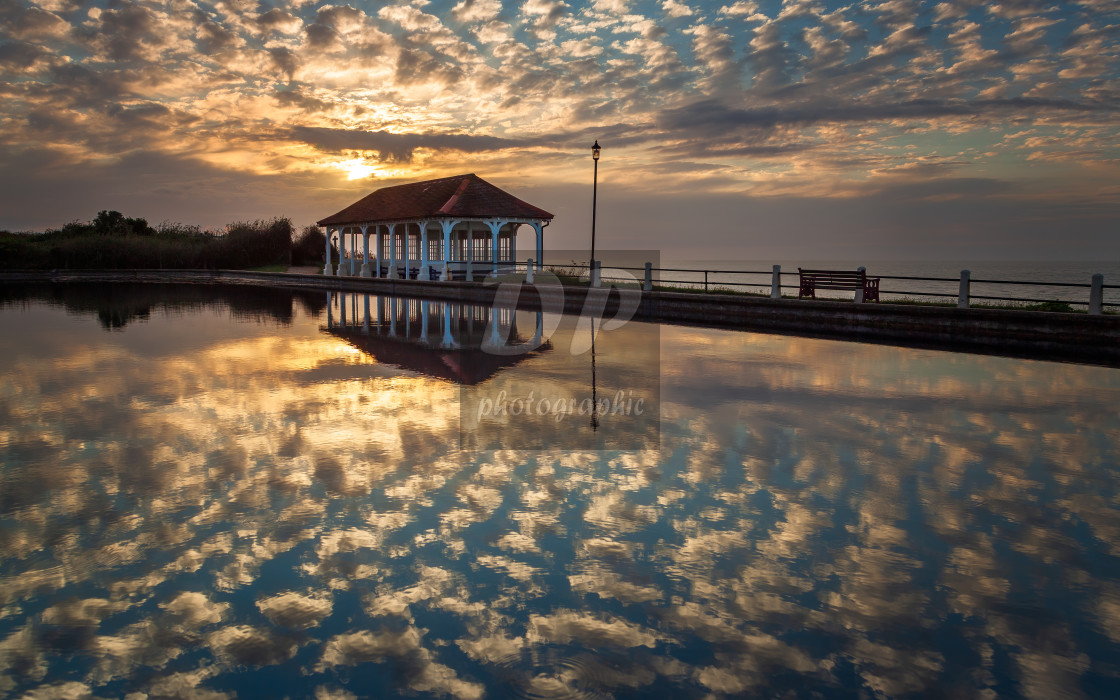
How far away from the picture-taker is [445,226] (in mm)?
36500

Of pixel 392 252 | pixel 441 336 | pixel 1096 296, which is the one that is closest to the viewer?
pixel 1096 296

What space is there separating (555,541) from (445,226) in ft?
107

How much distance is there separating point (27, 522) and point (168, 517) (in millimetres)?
1001

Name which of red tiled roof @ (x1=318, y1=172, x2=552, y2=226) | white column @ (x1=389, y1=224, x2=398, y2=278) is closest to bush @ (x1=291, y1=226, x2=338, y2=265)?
red tiled roof @ (x1=318, y1=172, x2=552, y2=226)

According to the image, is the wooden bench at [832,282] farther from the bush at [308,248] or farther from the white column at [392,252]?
the bush at [308,248]

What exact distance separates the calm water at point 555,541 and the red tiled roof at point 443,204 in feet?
85.6

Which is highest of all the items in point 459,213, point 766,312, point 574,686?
point 459,213

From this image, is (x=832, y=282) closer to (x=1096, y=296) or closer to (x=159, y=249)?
(x=1096, y=296)

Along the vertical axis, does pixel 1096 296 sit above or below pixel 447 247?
below

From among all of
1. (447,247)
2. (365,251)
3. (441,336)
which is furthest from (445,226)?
(441,336)

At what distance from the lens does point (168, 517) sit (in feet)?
18.4

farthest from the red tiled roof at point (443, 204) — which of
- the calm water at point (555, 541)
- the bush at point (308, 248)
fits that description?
the calm water at point (555, 541)

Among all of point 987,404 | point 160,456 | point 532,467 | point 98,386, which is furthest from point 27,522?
point 987,404

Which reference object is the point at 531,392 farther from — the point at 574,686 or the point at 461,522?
the point at 574,686
